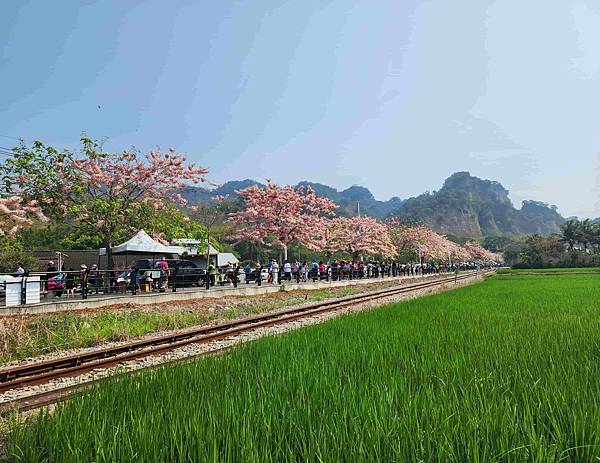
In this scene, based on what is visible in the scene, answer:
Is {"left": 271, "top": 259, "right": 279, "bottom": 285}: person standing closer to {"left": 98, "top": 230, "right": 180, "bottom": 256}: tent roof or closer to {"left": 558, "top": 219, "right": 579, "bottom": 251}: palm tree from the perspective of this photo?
{"left": 98, "top": 230, "right": 180, "bottom": 256}: tent roof

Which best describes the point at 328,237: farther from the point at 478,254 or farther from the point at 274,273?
the point at 478,254

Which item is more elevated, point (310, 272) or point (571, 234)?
point (571, 234)

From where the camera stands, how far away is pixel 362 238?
5109cm

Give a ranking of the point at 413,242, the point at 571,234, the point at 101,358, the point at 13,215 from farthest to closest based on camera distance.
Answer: the point at 571,234, the point at 413,242, the point at 13,215, the point at 101,358

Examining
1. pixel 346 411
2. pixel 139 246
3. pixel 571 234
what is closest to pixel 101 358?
pixel 346 411

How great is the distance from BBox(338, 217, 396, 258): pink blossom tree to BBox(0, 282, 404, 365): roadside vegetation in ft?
107

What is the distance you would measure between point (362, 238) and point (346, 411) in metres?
48.0

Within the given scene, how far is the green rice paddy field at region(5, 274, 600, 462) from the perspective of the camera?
2.85m

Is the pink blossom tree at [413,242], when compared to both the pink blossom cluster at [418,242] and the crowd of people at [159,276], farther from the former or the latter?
the crowd of people at [159,276]

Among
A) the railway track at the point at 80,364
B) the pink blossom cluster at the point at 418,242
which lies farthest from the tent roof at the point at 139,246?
the pink blossom cluster at the point at 418,242

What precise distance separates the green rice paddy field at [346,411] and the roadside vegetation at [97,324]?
657cm

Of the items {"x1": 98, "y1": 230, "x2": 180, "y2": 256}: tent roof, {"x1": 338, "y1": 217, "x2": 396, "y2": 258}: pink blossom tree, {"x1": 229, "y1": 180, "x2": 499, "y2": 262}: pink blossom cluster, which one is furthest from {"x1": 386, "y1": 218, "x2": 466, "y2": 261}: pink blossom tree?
{"x1": 98, "y1": 230, "x2": 180, "y2": 256}: tent roof

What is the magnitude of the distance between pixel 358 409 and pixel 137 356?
6.67 meters

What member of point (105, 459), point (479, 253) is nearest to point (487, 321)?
point (105, 459)
